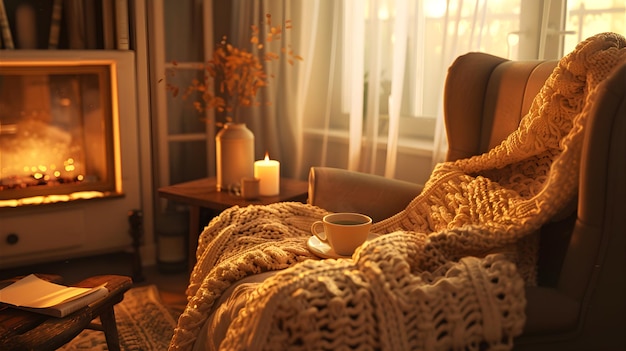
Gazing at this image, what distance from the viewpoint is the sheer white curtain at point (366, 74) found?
7.10 ft

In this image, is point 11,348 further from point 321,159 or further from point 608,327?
point 321,159

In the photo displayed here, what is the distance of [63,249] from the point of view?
2.68 meters

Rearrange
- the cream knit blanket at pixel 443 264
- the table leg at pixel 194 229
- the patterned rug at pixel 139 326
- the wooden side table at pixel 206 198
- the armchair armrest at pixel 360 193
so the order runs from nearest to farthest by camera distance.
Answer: the cream knit blanket at pixel 443 264
the armchair armrest at pixel 360 193
the patterned rug at pixel 139 326
the wooden side table at pixel 206 198
the table leg at pixel 194 229

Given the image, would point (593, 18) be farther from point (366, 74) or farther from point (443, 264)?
point (443, 264)

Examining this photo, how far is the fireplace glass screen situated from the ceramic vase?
1.99 feet

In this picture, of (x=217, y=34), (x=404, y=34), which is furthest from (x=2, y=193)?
(x=404, y=34)

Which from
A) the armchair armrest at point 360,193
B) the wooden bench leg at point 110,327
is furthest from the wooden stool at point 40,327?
the armchair armrest at point 360,193

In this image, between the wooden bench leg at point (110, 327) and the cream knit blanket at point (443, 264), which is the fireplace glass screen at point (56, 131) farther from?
the cream knit blanket at point (443, 264)

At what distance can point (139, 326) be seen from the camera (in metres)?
2.24

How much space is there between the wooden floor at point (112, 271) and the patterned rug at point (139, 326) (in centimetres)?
8

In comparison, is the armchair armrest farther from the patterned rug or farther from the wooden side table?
the patterned rug

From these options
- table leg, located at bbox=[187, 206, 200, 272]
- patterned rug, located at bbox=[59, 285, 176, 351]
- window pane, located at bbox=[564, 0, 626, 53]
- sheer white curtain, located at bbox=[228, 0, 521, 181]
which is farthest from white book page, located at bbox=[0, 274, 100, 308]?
window pane, located at bbox=[564, 0, 626, 53]

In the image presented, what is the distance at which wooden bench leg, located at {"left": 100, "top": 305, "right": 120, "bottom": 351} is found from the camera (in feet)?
5.77

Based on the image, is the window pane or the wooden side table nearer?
the window pane
